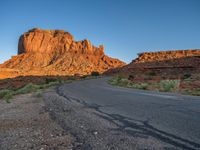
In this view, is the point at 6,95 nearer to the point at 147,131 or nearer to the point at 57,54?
the point at 147,131

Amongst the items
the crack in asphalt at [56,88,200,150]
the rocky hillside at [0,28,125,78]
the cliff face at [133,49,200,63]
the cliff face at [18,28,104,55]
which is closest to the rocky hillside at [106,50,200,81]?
the cliff face at [133,49,200,63]

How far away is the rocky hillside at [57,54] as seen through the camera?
471ft

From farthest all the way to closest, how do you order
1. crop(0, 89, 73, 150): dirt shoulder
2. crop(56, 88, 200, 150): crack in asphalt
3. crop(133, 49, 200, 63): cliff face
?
crop(133, 49, 200, 63): cliff face, crop(0, 89, 73, 150): dirt shoulder, crop(56, 88, 200, 150): crack in asphalt

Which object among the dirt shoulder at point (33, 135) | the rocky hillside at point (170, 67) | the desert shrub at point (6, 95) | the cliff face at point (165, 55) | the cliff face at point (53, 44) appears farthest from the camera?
the cliff face at point (53, 44)

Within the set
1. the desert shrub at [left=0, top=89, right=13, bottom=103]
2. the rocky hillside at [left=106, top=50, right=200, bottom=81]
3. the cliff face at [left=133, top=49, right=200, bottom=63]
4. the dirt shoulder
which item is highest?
the cliff face at [left=133, top=49, right=200, bottom=63]

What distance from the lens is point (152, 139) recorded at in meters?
4.86

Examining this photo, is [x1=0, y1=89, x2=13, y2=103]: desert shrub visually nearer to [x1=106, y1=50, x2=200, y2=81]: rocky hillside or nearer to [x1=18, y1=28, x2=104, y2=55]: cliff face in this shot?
[x1=106, y1=50, x2=200, y2=81]: rocky hillside

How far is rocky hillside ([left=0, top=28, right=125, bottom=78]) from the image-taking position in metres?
144

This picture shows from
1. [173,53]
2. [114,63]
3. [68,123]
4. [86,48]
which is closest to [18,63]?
[86,48]

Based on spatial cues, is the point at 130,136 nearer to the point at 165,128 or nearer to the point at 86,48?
the point at 165,128

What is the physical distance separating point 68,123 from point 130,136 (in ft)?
7.01

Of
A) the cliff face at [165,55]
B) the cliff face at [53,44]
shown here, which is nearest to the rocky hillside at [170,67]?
the cliff face at [165,55]

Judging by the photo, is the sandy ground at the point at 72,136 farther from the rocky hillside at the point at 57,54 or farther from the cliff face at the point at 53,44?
the cliff face at the point at 53,44

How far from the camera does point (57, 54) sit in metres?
164
